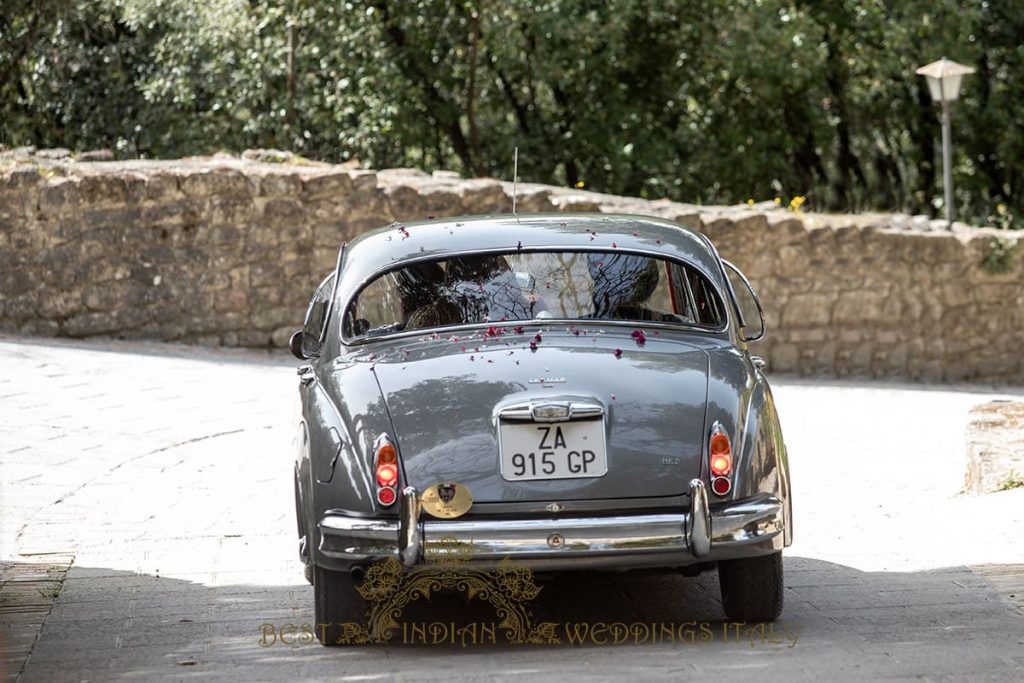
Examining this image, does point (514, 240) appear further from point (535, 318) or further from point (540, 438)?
point (540, 438)

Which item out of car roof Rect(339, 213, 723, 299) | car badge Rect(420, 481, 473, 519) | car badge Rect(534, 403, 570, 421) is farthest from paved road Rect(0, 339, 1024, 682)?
car roof Rect(339, 213, 723, 299)

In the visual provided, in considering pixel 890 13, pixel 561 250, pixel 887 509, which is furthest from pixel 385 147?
pixel 561 250

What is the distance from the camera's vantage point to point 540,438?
476cm

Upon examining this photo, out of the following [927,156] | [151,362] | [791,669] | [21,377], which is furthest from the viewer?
[927,156]

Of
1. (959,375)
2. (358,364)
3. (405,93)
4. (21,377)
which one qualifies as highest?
(405,93)

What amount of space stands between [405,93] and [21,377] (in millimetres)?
8712

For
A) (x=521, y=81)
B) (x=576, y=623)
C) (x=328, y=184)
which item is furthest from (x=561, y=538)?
(x=521, y=81)

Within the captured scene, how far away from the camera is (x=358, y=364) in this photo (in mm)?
5281

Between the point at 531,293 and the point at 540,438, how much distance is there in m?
0.98

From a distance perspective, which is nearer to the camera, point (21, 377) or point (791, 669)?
point (791, 669)

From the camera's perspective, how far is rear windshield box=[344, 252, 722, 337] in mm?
5590

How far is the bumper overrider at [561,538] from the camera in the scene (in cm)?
465

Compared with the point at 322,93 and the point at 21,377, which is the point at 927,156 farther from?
the point at 21,377

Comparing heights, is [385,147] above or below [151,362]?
above
